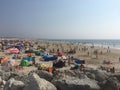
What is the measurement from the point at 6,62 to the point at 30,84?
1315 cm

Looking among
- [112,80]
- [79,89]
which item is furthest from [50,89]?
[112,80]

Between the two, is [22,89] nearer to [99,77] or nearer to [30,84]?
[30,84]

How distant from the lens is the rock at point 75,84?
30.5 feet

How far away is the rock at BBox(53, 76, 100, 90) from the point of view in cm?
930

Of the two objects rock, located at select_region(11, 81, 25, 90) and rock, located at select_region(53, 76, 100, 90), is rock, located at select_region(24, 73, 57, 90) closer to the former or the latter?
rock, located at select_region(11, 81, 25, 90)

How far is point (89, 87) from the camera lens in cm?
933

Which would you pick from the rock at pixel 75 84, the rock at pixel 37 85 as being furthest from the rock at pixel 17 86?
the rock at pixel 75 84

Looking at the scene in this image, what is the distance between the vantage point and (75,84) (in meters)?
9.34

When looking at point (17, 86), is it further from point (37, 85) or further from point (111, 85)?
point (111, 85)

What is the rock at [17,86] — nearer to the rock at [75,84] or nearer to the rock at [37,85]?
the rock at [37,85]

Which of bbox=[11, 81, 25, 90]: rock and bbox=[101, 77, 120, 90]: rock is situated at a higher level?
bbox=[101, 77, 120, 90]: rock

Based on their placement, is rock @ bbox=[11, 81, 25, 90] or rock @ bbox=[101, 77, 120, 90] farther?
rock @ bbox=[11, 81, 25, 90]

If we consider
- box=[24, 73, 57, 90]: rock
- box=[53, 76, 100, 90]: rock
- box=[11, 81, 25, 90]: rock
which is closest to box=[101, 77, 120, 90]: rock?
box=[53, 76, 100, 90]: rock

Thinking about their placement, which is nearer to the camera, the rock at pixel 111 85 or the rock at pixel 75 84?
the rock at pixel 75 84
